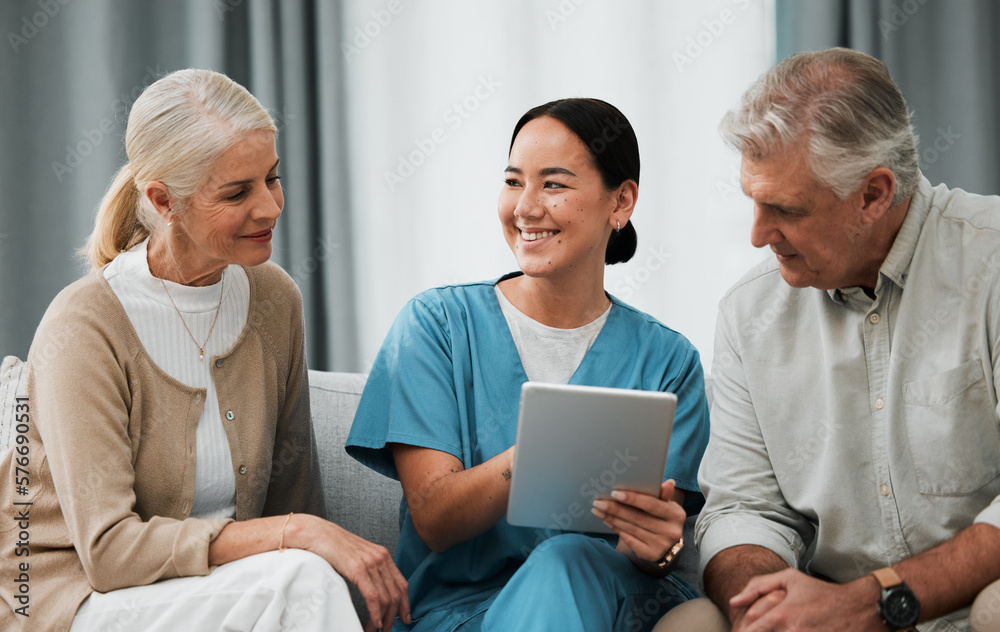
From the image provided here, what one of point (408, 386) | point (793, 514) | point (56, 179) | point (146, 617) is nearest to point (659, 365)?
point (793, 514)

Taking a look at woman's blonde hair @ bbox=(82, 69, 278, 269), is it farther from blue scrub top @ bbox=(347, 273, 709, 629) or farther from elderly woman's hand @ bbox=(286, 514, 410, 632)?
elderly woman's hand @ bbox=(286, 514, 410, 632)

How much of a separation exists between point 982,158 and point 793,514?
4.74ft

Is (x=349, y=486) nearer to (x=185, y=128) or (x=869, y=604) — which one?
(x=185, y=128)

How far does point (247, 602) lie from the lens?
1.17 m

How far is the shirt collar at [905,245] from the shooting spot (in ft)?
4.31

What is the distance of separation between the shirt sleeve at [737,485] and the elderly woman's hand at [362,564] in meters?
0.48
